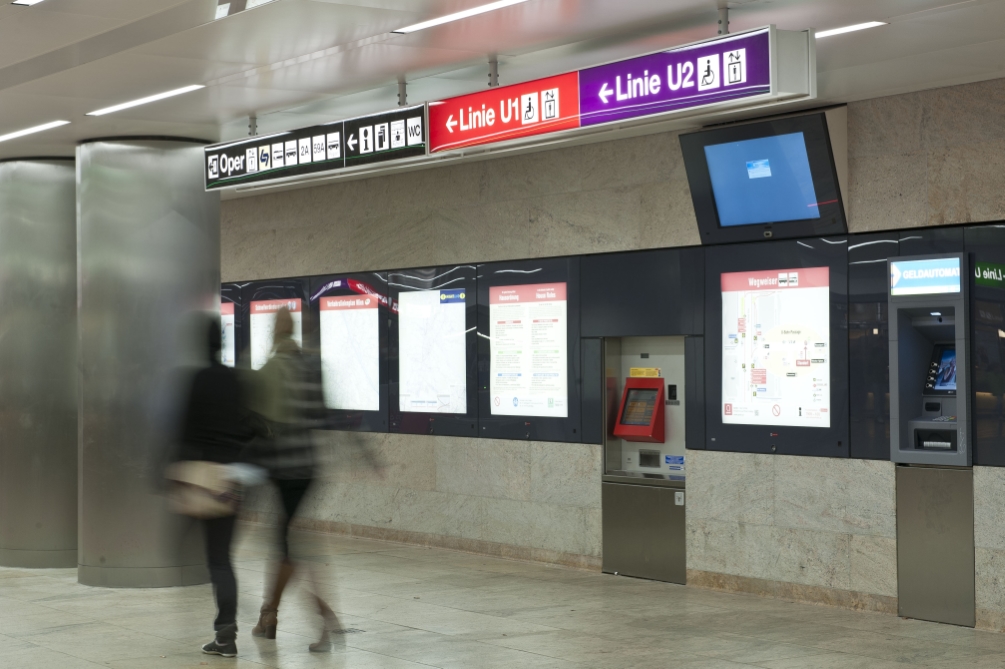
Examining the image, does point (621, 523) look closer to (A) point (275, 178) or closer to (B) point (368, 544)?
(B) point (368, 544)

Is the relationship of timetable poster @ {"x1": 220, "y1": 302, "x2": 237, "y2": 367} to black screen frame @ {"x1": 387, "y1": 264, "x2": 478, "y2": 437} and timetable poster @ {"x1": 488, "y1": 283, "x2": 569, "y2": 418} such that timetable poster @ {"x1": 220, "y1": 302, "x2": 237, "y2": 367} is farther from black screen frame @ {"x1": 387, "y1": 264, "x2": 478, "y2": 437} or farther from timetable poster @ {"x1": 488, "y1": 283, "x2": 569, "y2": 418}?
timetable poster @ {"x1": 488, "y1": 283, "x2": 569, "y2": 418}

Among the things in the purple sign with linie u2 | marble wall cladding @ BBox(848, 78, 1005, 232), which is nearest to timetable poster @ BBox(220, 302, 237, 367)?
marble wall cladding @ BBox(848, 78, 1005, 232)

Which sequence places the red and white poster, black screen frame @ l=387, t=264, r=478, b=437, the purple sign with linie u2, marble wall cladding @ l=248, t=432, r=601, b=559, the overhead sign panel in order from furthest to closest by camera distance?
1. black screen frame @ l=387, t=264, r=478, b=437
2. marble wall cladding @ l=248, t=432, r=601, b=559
3. the overhead sign panel
4. the red and white poster
5. the purple sign with linie u2

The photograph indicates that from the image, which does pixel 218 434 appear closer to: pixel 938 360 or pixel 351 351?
pixel 938 360

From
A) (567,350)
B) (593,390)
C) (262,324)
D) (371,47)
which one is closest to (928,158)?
(593,390)

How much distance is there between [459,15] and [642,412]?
13.5 feet

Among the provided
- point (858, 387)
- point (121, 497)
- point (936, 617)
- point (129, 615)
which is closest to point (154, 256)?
point (121, 497)

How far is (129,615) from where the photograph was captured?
7754mm

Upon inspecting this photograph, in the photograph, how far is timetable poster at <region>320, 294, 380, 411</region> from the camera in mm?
11344

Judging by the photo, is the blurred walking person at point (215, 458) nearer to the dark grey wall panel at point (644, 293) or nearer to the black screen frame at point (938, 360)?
the dark grey wall panel at point (644, 293)

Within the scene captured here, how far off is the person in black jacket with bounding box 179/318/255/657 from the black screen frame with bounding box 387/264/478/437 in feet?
13.8

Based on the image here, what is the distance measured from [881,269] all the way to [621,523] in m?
2.80

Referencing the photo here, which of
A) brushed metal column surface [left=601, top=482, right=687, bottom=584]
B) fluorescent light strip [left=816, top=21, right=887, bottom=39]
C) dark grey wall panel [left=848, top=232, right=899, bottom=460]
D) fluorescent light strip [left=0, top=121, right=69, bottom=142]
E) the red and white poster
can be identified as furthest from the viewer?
brushed metal column surface [left=601, top=482, right=687, bottom=584]

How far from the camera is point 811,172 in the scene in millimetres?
8023
